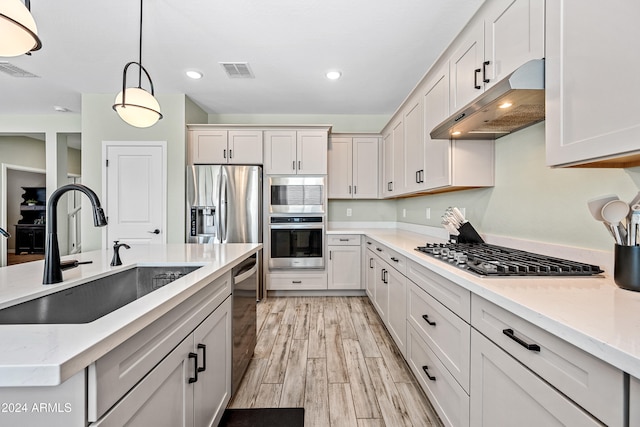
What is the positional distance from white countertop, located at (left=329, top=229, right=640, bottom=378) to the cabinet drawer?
85 centimetres

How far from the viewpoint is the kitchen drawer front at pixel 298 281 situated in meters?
3.84

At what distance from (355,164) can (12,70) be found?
4.07 m

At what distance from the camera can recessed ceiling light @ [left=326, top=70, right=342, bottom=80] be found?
3.00 meters

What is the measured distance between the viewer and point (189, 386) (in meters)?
1.09

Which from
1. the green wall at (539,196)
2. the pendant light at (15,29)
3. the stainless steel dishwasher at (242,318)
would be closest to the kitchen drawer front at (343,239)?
the green wall at (539,196)

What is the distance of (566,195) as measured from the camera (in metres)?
1.47

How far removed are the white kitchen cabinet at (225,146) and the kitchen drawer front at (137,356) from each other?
2.86 meters

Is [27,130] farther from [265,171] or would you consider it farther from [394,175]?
[394,175]

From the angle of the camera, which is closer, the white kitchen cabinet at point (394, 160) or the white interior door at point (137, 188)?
the white kitchen cabinet at point (394, 160)

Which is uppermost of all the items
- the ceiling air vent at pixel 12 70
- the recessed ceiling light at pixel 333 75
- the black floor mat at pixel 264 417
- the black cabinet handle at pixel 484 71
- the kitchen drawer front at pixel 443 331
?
the ceiling air vent at pixel 12 70

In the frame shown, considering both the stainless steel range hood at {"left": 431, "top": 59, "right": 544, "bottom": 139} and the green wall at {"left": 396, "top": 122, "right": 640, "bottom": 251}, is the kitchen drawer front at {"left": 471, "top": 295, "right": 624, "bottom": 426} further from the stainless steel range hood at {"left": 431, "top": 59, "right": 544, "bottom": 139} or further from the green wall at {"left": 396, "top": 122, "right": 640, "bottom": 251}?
the stainless steel range hood at {"left": 431, "top": 59, "right": 544, "bottom": 139}

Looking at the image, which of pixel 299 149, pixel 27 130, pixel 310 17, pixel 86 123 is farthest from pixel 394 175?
pixel 27 130

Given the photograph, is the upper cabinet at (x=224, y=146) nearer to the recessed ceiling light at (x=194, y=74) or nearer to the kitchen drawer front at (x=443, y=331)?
the recessed ceiling light at (x=194, y=74)

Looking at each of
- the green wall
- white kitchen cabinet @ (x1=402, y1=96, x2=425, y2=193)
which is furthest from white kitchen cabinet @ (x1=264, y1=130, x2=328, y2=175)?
the green wall
